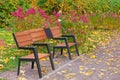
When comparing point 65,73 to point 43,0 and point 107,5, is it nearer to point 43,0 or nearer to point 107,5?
point 43,0

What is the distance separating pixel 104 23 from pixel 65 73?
35.6 feet

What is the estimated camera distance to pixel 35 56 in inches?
301

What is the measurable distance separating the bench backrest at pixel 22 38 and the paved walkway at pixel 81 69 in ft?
2.17

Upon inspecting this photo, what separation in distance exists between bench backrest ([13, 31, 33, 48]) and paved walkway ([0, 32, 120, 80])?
0.66 meters

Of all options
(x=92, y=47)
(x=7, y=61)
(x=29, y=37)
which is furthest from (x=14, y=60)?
(x=92, y=47)

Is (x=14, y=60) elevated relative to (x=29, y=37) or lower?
lower

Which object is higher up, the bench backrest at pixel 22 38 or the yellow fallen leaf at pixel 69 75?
the bench backrest at pixel 22 38

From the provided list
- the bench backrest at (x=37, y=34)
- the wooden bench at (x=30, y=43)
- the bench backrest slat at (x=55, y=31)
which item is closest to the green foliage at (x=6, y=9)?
the bench backrest slat at (x=55, y=31)

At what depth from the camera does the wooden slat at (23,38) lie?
25.7 feet

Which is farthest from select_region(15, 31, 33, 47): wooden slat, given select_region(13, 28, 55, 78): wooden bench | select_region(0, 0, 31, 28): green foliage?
select_region(0, 0, 31, 28): green foliage

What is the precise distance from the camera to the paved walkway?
7922 mm

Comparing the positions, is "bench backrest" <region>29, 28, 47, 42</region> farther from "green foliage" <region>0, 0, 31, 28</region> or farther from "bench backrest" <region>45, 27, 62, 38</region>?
"green foliage" <region>0, 0, 31, 28</region>

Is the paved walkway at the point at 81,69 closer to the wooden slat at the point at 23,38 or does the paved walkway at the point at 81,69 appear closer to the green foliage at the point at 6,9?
the wooden slat at the point at 23,38

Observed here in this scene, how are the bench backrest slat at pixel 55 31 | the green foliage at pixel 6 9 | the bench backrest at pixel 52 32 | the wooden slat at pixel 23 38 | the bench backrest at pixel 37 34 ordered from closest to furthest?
1. the wooden slat at pixel 23 38
2. the bench backrest at pixel 37 34
3. the bench backrest at pixel 52 32
4. the bench backrest slat at pixel 55 31
5. the green foliage at pixel 6 9
